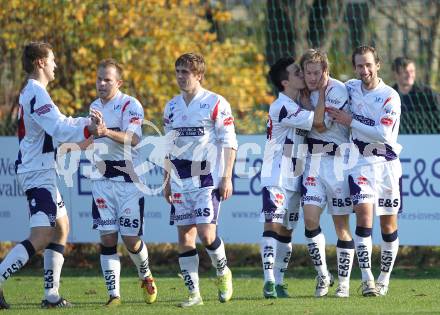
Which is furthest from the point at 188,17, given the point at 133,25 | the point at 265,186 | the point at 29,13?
the point at 265,186

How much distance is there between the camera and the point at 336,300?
33.1ft

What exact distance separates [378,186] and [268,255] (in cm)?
118

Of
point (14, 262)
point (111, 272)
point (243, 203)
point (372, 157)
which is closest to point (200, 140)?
point (111, 272)

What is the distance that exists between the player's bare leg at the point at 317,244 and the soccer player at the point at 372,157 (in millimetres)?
357

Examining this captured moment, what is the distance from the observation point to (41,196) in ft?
32.5

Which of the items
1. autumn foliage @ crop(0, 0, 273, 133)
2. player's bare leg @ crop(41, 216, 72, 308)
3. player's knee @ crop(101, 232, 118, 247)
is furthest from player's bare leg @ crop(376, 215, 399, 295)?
autumn foliage @ crop(0, 0, 273, 133)

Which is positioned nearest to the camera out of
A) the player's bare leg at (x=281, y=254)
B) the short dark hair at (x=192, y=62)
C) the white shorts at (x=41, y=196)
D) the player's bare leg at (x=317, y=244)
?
the white shorts at (x=41, y=196)

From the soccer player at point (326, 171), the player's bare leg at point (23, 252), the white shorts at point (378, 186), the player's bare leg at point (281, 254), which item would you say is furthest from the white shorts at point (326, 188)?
the player's bare leg at point (23, 252)

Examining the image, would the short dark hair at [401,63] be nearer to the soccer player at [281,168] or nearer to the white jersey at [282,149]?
the soccer player at [281,168]

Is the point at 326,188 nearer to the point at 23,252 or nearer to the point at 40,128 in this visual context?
the point at 40,128

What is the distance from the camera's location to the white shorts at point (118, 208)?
10117mm

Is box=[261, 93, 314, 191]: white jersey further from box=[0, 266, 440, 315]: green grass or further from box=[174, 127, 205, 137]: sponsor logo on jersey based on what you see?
box=[0, 266, 440, 315]: green grass

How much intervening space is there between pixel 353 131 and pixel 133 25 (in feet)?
23.4

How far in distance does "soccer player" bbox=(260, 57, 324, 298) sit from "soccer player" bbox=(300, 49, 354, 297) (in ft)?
0.41
